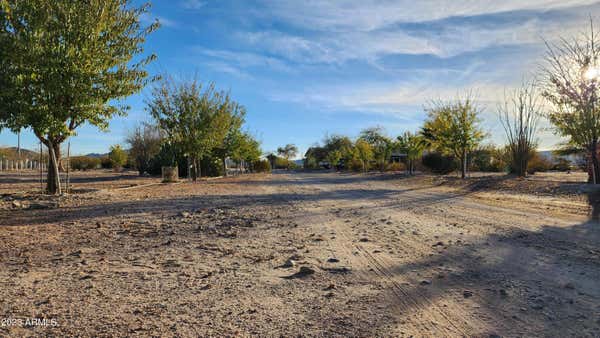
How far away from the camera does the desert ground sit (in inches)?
126

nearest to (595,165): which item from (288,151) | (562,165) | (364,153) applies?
(562,165)

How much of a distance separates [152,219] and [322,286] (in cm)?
585

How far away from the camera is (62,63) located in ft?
38.9

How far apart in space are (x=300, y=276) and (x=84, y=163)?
64.4 m

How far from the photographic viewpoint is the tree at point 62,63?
445 inches

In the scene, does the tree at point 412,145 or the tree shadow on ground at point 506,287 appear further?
the tree at point 412,145

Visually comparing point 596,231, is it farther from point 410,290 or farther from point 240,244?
point 240,244

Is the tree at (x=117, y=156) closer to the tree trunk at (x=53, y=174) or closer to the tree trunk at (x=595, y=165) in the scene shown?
the tree trunk at (x=53, y=174)

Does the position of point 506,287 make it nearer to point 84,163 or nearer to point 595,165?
point 595,165

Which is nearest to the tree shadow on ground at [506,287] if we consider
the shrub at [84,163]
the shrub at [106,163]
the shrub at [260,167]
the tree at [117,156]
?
the tree at [117,156]

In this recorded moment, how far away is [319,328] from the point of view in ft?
10.3

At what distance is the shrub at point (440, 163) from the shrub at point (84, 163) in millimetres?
48811

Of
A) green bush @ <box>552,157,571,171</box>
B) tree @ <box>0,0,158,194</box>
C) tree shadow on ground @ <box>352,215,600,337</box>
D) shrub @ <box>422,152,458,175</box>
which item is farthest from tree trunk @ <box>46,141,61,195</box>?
green bush @ <box>552,157,571,171</box>

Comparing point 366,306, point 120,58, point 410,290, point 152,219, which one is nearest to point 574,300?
A: point 410,290
